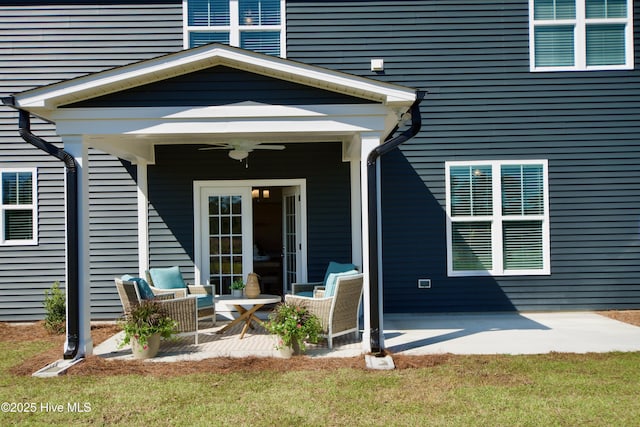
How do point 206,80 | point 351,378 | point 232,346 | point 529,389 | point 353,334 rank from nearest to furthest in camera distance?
point 529,389
point 351,378
point 206,80
point 232,346
point 353,334

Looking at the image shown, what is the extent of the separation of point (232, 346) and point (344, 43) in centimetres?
477

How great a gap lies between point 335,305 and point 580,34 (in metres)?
5.69

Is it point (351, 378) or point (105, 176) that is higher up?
point (105, 176)

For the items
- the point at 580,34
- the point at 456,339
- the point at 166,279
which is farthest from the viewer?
the point at 580,34

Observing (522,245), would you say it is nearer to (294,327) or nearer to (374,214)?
(374,214)

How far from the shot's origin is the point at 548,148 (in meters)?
8.18

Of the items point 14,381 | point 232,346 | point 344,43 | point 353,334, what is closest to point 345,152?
point 344,43

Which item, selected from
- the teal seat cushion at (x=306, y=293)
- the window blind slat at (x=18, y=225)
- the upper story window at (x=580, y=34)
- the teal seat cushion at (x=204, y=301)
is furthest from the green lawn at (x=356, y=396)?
the upper story window at (x=580, y=34)

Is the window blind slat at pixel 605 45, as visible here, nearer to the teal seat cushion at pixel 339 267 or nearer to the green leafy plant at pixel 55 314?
the teal seat cushion at pixel 339 267

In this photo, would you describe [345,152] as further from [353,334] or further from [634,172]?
[634,172]

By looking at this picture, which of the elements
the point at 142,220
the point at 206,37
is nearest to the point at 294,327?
the point at 142,220

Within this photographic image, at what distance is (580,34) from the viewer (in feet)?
26.9

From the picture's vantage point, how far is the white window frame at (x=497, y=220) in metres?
8.16

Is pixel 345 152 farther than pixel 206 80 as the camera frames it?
Yes
